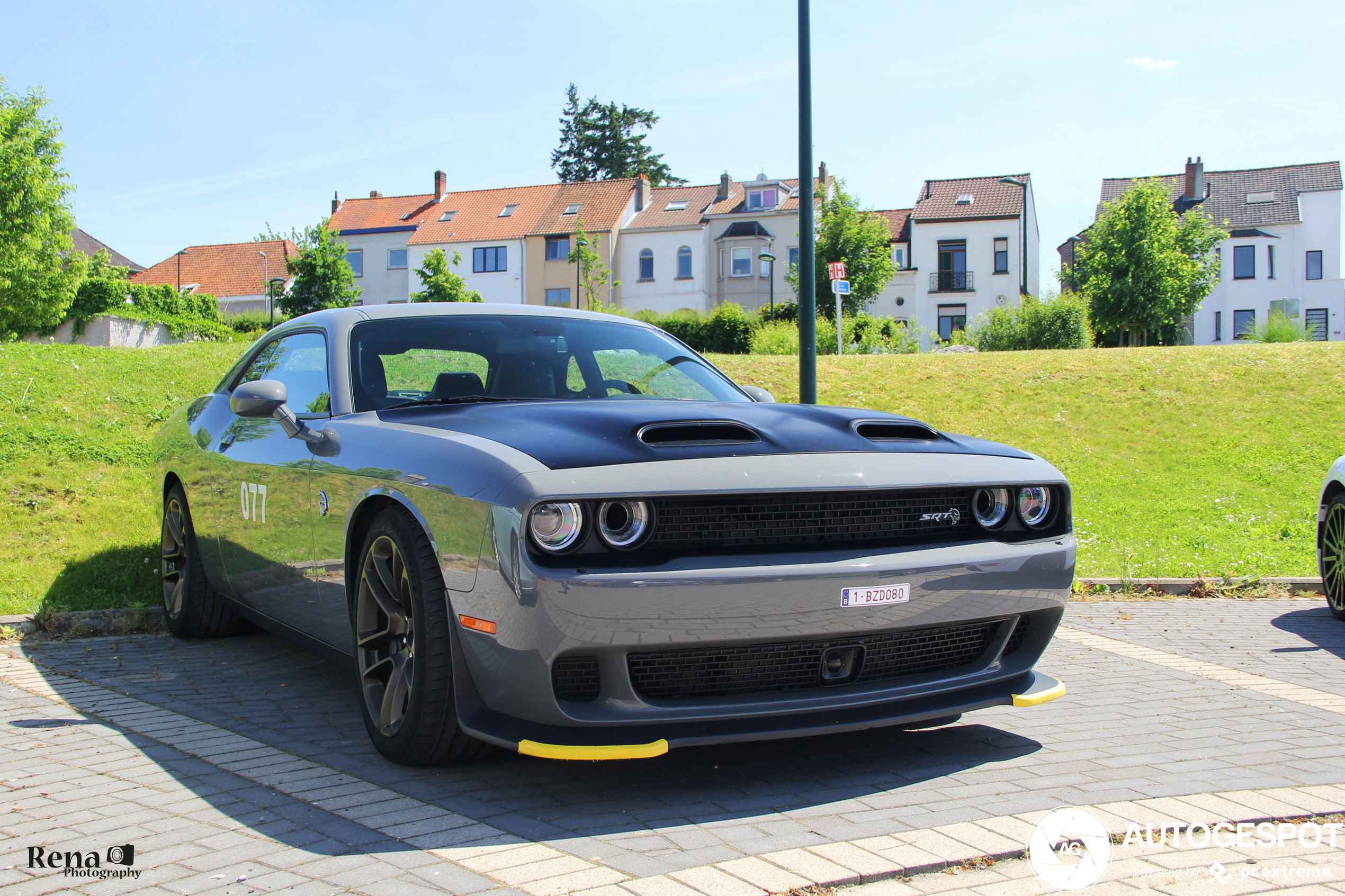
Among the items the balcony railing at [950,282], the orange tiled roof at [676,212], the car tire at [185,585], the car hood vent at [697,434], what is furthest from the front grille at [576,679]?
the balcony railing at [950,282]

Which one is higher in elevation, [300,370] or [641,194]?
[641,194]

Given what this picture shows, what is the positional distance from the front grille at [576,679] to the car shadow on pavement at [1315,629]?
430 centimetres

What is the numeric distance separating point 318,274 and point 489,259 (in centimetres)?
1478

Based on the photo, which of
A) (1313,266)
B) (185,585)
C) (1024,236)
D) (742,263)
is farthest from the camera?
(742,263)

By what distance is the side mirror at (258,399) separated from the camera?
159 inches

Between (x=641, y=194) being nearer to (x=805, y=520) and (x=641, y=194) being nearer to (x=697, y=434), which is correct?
(x=697, y=434)

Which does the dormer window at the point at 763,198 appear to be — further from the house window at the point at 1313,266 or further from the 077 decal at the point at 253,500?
the 077 decal at the point at 253,500

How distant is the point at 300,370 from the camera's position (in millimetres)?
4672

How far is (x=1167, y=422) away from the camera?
47.8ft

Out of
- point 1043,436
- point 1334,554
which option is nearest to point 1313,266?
point 1043,436

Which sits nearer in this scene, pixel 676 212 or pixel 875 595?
pixel 875 595

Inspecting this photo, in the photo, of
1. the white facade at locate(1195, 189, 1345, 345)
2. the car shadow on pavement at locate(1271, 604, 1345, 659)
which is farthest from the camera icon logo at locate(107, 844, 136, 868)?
the white facade at locate(1195, 189, 1345, 345)

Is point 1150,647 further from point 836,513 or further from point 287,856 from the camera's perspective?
point 287,856

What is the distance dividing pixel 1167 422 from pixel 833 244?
34.9 m
